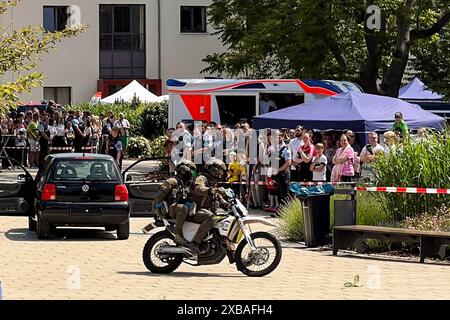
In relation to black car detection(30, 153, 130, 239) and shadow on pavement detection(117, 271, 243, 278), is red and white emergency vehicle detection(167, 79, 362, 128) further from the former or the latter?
shadow on pavement detection(117, 271, 243, 278)

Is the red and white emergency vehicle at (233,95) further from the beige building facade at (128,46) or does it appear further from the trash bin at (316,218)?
the beige building facade at (128,46)

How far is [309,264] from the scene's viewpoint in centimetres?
1723

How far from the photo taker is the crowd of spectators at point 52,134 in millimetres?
37844

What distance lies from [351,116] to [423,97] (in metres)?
18.3

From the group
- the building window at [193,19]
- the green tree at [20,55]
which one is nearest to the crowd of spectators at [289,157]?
the green tree at [20,55]

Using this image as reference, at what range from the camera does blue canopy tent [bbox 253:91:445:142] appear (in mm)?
25719

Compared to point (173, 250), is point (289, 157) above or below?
above

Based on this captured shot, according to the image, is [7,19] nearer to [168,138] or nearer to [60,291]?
[168,138]

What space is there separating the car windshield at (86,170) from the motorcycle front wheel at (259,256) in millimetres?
5690

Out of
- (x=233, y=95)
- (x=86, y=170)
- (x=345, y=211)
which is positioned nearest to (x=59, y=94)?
(x=233, y=95)

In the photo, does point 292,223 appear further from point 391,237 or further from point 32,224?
point 32,224

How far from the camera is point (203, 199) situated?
51.9ft
